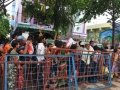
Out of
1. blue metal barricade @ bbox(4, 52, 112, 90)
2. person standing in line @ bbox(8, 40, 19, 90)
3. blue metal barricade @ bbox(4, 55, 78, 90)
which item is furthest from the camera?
blue metal barricade @ bbox(4, 52, 112, 90)

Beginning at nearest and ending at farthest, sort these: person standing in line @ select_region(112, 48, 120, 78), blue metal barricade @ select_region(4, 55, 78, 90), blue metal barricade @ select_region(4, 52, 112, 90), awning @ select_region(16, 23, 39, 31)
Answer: blue metal barricade @ select_region(4, 55, 78, 90) → blue metal barricade @ select_region(4, 52, 112, 90) → person standing in line @ select_region(112, 48, 120, 78) → awning @ select_region(16, 23, 39, 31)

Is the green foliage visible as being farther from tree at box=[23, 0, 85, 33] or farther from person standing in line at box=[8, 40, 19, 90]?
person standing in line at box=[8, 40, 19, 90]

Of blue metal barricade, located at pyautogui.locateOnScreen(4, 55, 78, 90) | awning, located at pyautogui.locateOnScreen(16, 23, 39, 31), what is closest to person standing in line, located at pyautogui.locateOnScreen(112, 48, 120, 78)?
blue metal barricade, located at pyautogui.locateOnScreen(4, 55, 78, 90)

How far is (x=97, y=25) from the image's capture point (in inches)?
2136

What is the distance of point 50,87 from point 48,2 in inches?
205

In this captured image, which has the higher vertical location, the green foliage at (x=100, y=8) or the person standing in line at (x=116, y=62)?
the green foliage at (x=100, y=8)

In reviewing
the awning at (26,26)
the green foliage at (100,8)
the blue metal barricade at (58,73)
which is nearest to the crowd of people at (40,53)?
the blue metal barricade at (58,73)

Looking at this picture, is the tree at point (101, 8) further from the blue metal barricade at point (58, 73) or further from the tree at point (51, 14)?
the blue metal barricade at point (58, 73)

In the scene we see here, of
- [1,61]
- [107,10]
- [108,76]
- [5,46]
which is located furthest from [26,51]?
[107,10]

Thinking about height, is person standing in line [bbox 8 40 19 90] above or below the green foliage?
below

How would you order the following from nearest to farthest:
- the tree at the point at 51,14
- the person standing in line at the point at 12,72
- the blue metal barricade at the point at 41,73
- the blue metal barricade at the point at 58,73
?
the person standing in line at the point at 12,72
the blue metal barricade at the point at 41,73
the blue metal barricade at the point at 58,73
the tree at the point at 51,14

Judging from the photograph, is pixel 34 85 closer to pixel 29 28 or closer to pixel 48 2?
pixel 48 2

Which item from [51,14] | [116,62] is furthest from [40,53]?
[51,14]

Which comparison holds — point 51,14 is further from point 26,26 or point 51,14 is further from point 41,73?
point 26,26
